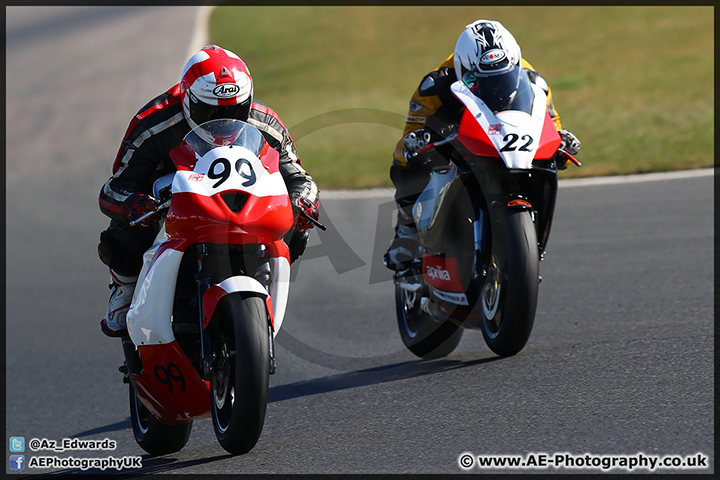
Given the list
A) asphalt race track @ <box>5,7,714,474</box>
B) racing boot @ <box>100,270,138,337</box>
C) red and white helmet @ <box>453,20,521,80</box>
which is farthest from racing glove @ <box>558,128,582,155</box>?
racing boot @ <box>100,270,138,337</box>

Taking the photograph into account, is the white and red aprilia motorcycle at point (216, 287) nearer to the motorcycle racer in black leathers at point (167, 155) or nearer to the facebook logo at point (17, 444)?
the motorcycle racer in black leathers at point (167, 155)

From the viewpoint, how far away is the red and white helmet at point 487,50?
5.82 m

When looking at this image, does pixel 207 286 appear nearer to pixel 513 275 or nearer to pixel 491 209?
pixel 513 275

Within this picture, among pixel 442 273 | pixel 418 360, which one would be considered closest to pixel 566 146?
pixel 442 273

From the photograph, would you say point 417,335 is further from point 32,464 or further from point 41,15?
point 41,15

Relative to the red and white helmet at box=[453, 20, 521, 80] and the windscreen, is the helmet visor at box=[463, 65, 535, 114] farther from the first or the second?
the windscreen

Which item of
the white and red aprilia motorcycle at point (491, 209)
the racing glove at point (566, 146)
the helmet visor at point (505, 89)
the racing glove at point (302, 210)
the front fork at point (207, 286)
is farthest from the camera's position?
the racing glove at point (566, 146)

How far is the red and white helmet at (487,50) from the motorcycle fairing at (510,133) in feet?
0.78

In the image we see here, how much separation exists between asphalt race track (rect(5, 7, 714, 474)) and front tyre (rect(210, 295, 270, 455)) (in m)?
0.22

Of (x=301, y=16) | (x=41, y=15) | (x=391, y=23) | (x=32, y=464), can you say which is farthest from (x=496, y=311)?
(x=41, y=15)

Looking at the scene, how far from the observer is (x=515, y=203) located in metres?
5.42

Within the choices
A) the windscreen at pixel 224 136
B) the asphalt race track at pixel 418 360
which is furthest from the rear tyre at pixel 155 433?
the windscreen at pixel 224 136

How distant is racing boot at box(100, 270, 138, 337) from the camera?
479cm

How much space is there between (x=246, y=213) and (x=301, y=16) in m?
31.8
